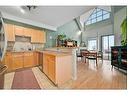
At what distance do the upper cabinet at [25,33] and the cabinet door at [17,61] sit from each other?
2.03 feet

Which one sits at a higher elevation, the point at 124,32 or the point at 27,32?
the point at 27,32

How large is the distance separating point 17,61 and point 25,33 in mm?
1210

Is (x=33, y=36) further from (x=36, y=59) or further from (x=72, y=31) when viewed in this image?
(x=72, y=31)

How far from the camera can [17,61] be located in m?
3.79

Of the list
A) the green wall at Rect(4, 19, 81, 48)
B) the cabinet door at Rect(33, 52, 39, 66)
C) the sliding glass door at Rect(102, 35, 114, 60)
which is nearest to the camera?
the sliding glass door at Rect(102, 35, 114, 60)

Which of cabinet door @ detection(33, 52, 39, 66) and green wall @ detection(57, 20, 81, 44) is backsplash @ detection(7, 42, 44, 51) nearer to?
cabinet door @ detection(33, 52, 39, 66)

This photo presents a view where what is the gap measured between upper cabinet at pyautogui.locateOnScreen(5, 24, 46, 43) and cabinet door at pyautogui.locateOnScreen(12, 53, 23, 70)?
0.62 m

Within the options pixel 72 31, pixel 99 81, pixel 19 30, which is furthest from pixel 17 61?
pixel 72 31

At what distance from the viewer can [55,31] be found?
6148 mm

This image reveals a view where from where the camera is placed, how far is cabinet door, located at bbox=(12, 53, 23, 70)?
145 inches

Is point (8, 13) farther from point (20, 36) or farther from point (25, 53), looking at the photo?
point (25, 53)

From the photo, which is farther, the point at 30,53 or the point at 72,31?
the point at 72,31

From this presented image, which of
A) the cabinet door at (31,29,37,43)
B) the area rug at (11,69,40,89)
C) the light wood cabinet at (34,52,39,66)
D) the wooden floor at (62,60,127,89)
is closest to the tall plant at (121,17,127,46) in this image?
the wooden floor at (62,60,127,89)
